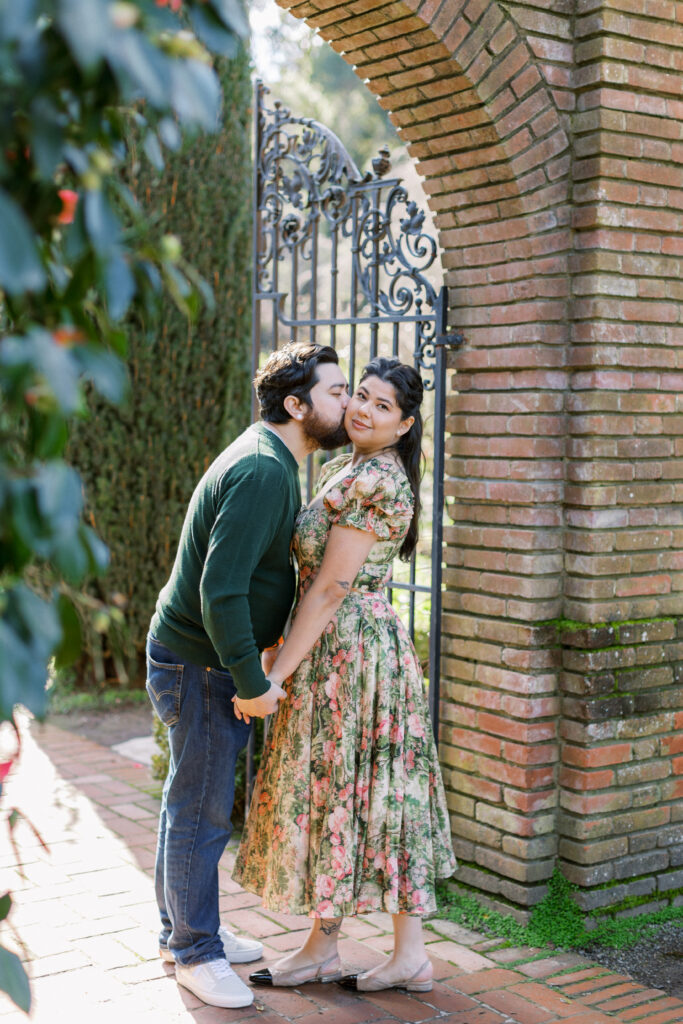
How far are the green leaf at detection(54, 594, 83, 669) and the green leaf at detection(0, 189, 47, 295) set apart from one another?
0.37 meters

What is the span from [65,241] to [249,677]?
1.93m

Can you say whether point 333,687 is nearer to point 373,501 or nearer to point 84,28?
point 373,501

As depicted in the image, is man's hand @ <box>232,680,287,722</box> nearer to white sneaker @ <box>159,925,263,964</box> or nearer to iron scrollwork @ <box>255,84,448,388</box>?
white sneaker @ <box>159,925,263,964</box>

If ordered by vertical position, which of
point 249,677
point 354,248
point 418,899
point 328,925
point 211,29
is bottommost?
point 328,925

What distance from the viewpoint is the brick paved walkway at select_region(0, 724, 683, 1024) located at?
306cm

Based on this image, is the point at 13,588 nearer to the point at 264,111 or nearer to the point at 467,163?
the point at 467,163

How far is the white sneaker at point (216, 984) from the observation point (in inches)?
121

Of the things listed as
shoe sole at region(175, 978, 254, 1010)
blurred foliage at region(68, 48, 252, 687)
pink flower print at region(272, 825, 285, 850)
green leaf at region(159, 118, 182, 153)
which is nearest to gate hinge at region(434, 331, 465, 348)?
pink flower print at region(272, 825, 285, 850)

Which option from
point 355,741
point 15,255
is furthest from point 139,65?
point 355,741

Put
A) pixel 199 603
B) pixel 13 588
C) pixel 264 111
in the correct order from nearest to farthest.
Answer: pixel 13 588 → pixel 199 603 → pixel 264 111

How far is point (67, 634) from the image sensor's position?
118 cm

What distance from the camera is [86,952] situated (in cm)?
342

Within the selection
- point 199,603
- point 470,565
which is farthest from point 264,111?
point 199,603

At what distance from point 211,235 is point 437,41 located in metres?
4.23
